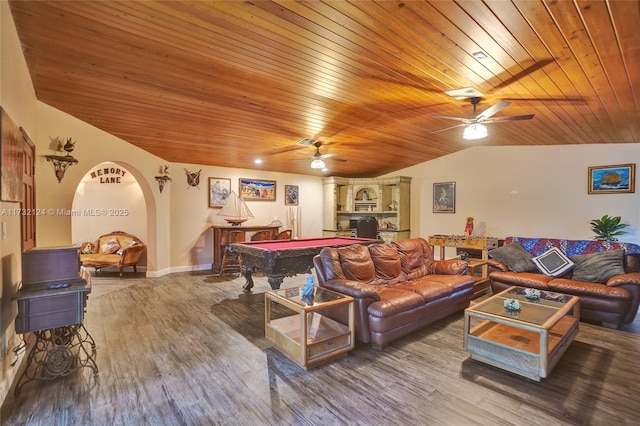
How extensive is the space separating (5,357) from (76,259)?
2.67 ft

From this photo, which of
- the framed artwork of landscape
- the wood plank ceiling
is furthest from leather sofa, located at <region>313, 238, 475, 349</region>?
the framed artwork of landscape

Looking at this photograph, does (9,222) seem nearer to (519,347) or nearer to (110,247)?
(519,347)

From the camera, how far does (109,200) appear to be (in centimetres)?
716

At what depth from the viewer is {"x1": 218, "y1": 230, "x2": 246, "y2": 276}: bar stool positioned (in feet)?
20.3

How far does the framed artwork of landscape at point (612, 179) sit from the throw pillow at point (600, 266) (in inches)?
88.5

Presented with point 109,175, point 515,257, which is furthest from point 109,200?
point 515,257

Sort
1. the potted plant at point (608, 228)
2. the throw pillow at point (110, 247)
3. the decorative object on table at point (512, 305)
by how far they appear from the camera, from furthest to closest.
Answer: the throw pillow at point (110, 247)
the potted plant at point (608, 228)
the decorative object on table at point (512, 305)

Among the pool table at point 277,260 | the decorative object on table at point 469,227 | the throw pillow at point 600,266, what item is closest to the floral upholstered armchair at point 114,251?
the pool table at point 277,260

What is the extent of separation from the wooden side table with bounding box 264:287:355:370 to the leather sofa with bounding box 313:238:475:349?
16 cm

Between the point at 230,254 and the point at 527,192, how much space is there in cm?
637

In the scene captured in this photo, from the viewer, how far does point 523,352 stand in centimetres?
247

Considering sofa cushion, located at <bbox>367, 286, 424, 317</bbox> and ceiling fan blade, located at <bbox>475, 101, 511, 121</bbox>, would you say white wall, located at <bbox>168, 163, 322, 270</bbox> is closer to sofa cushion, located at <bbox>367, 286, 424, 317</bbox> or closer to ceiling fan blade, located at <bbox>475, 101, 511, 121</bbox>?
sofa cushion, located at <bbox>367, 286, 424, 317</bbox>

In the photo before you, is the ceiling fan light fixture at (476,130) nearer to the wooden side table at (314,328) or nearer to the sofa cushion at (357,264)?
the sofa cushion at (357,264)

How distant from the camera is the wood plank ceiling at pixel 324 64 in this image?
7.24ft
